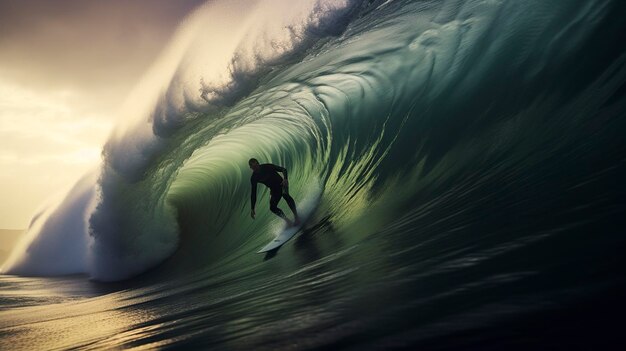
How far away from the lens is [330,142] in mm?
8789

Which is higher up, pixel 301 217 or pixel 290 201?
pixel 290 201

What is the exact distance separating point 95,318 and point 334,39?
16.8 ft

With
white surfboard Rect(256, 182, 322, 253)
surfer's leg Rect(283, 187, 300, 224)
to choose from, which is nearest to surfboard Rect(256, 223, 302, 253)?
A: white surfboard Rect(256, 182, 322, 253)

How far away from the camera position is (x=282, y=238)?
6.34 meters

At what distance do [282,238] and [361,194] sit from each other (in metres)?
1.24

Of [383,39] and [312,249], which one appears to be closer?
[312,249]

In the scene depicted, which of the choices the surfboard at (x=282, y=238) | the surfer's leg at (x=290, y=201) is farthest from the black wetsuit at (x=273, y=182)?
the surfboard at (x=282, y=238)

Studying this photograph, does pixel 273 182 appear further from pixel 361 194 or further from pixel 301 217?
pixel 361 194

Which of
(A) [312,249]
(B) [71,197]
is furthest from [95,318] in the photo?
(B) [71,197]

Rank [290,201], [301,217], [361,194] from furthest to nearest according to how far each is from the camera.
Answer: [301,217]
[290,201]
[361,194]

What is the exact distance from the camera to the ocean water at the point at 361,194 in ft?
5.52

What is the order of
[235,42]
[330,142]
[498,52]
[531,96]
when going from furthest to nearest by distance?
1. [330,142]
2. [235,42]
3. [498,52]
4. [531,96]

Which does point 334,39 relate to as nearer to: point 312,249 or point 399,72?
point 399,72

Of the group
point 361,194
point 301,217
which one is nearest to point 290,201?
point 301,217
